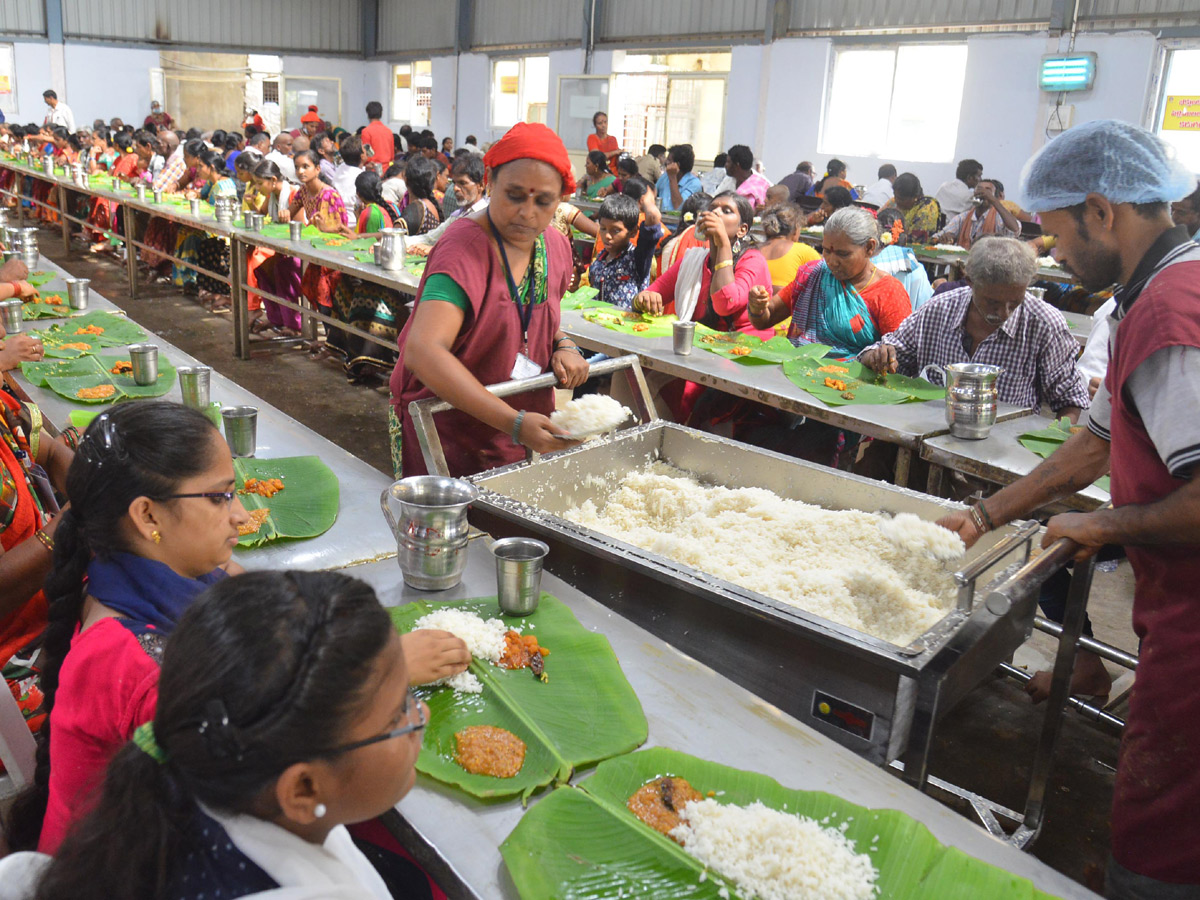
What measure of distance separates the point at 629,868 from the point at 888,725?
2.04ft

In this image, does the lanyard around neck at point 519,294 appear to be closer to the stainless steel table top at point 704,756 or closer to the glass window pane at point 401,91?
the stainless steel table top at point 704,756

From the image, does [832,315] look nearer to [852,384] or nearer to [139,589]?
[852,384]

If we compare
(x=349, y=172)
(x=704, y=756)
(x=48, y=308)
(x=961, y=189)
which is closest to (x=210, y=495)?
(x=704, y=756)

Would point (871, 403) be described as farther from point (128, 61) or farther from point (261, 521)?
point (128, 61)

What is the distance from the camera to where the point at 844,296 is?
401 cm

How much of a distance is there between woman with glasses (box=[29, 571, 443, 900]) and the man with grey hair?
2818 mm

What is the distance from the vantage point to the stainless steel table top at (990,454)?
2.54 meters

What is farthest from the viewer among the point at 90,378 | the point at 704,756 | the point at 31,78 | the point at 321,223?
the point at 31,78

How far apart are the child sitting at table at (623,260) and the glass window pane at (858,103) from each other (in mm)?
7492

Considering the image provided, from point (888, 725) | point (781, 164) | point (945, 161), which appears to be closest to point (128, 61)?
point (781, 164)

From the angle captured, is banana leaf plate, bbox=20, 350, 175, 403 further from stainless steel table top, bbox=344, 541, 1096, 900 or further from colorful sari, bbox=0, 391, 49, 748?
stainless steel table top, bbox=344, 541, 1096, 900

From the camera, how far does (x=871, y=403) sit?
3127 millimetres

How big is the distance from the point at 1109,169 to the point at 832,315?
2330 mm

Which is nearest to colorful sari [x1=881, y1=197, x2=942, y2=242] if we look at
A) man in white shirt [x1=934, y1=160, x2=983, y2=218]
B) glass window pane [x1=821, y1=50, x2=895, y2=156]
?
man in white shirt [x1=934, y1=160, x2=983, y2=218]
